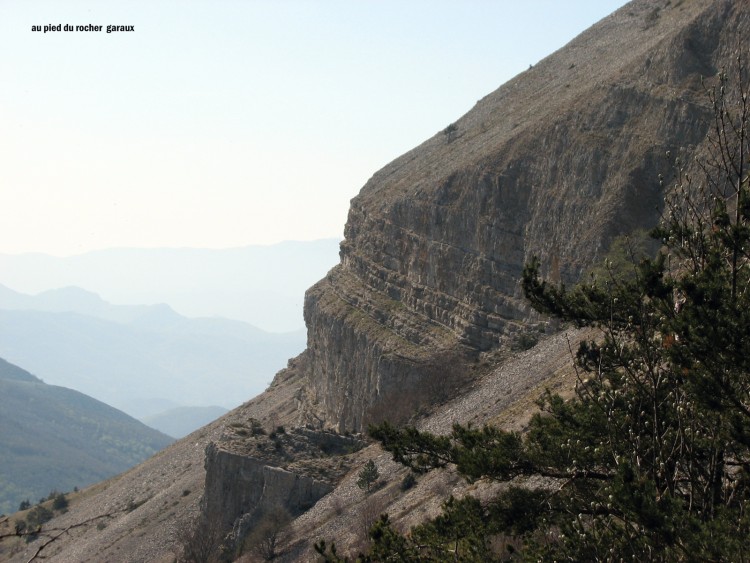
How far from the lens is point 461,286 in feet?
180

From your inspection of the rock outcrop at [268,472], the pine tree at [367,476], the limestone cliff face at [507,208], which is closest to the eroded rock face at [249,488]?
the rock outcrop at [268,472]

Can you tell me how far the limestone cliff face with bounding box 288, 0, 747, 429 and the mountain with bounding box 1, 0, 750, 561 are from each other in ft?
0.39

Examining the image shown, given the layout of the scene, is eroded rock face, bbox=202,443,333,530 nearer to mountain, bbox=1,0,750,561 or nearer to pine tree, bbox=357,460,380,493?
mountain, bbox=1,0,750,561

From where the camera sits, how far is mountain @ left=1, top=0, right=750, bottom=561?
44750mm

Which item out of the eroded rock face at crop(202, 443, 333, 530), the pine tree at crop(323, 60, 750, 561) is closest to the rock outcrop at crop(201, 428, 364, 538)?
the eroded rock face at crop(202, 443, 333, 530)

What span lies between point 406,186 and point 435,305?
40.4ft

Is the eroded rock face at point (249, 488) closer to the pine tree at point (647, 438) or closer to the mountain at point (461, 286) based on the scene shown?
the mountain at point (461, 286)

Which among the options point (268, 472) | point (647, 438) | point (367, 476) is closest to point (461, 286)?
point (268, 472)

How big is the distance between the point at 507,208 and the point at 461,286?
16.6 ft

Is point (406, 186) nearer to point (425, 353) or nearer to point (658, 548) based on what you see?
point (425, 353)

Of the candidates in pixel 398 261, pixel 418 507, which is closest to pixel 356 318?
pixel 398 261

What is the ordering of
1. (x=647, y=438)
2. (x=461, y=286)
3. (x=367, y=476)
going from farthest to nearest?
(x=461, y=286) → (x=367, y=476) → (x=647, y=438)

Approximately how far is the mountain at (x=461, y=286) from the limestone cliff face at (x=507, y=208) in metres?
0.12

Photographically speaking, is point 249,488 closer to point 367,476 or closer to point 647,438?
point 367,476
